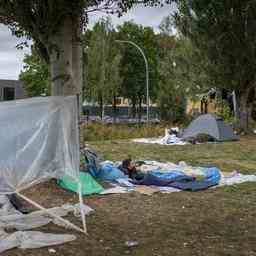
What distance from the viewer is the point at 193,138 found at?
2094cm

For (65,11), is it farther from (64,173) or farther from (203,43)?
(203,43)

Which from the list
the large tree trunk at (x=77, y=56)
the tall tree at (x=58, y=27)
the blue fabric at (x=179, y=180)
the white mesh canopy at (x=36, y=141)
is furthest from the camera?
the blue fabric at (x=179, y=180)

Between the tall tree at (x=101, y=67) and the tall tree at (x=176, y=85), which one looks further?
the tall tree at (x=101, y=67)

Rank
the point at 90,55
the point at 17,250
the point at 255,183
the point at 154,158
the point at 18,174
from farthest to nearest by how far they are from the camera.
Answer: the point at 90,55 → the point at 154,158 → the point at 255,183 → the point at 18,174 → the point at 17,250

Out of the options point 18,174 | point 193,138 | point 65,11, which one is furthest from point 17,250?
point 193,138

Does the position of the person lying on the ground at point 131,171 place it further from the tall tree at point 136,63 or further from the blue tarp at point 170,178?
the tall tree at point 136,63

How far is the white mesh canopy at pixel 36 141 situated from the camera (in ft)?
18.7

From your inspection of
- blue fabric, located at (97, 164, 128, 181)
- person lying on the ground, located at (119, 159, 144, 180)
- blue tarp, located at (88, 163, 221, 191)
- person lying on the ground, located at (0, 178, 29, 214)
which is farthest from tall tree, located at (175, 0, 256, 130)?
person lying on the ground, located at (0, 178, 29, 214)

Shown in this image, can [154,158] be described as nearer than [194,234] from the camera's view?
No

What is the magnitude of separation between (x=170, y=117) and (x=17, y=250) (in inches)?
1265

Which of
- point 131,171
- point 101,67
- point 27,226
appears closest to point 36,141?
point 27,226

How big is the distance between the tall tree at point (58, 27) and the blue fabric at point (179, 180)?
6.80ft

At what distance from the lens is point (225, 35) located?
74.4 ft

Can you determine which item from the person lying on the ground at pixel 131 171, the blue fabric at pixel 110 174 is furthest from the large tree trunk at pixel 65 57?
the person lying on the ground at pixel 131 171
